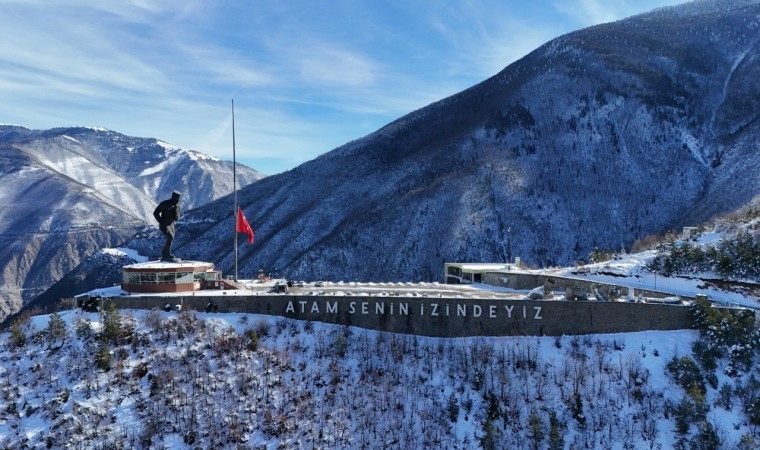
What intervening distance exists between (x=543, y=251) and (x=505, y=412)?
87.8 metres

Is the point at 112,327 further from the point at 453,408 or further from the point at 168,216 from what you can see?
the point at 453,408

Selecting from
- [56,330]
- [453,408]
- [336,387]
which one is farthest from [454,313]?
[56,330]

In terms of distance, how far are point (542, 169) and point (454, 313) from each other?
10490 centimetres

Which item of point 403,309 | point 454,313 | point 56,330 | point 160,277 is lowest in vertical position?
point 56,330

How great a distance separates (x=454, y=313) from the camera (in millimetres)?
31078

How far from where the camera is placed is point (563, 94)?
148250 mm

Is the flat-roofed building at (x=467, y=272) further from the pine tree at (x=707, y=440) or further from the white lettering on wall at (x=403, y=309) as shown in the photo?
the pine tree at (x=707, y=440)

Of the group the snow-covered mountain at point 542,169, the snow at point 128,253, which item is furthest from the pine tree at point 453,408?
the snow at point 128,253

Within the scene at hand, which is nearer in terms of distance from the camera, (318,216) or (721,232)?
(721,232)

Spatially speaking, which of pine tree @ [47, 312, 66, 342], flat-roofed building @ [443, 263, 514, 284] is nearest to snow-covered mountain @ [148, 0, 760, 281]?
flat-roofed building @ [443, 263, 514, 284]

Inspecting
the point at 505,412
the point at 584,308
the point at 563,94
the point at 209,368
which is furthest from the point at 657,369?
the point at 563,94

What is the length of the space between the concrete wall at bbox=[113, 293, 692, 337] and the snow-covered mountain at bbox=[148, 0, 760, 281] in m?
72.0

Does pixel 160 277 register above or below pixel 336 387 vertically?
above

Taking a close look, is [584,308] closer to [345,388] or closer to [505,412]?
[505,412]
